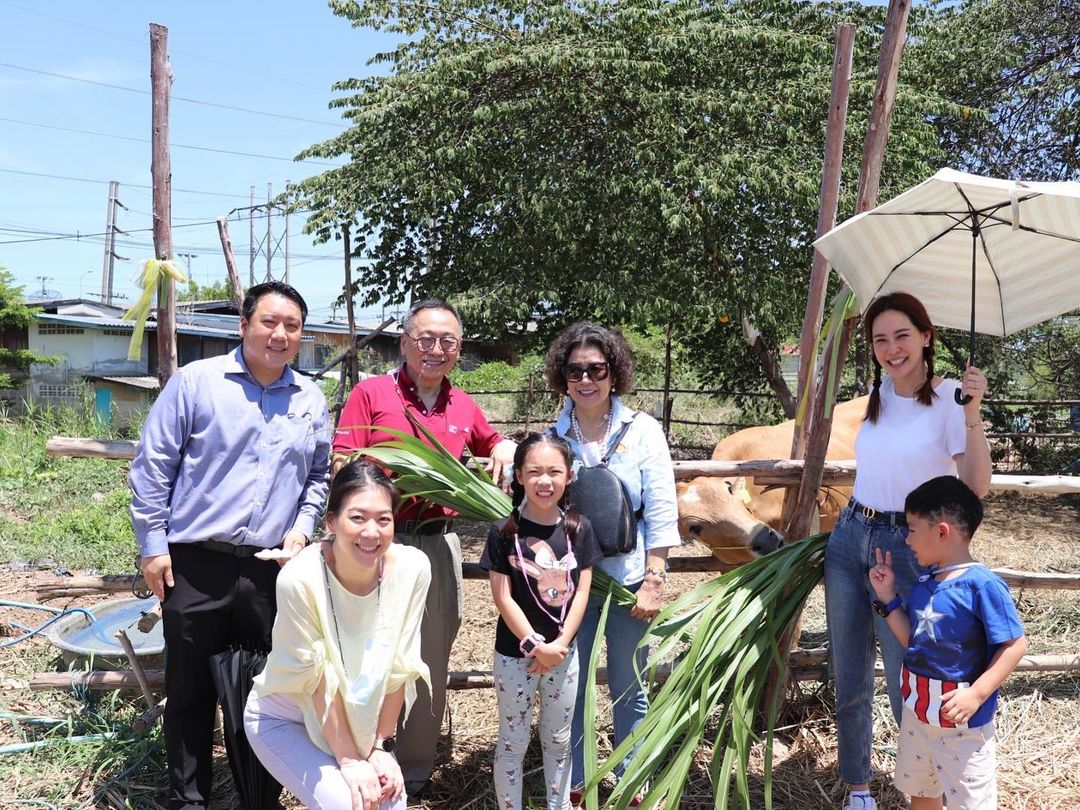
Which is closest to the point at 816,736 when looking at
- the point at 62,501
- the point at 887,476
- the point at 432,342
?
the point at 887,476

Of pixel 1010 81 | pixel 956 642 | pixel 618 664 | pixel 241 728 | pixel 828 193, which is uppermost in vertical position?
pixel 1010 81

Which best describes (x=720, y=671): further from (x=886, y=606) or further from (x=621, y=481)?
(x=621, y=481)

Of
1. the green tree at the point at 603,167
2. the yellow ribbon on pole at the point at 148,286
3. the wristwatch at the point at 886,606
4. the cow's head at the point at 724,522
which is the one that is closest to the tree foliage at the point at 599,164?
the green tree at the point at 603,167

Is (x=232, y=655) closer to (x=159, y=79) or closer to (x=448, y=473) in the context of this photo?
(x=448, y=473)

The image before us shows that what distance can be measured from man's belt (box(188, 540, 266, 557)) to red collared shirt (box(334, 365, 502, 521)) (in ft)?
1.43

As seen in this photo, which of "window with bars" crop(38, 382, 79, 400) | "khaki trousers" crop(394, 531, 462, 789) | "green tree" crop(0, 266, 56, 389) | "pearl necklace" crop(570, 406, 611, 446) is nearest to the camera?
"pearl necklace" crop(570, 406, 611, 446)

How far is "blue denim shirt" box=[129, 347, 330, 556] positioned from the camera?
2.74 metres

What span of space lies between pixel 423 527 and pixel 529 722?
31.8 inches

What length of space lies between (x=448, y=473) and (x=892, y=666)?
155 cm

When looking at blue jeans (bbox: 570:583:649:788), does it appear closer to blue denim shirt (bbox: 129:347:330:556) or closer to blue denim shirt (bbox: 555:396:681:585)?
blue denim shirt (bbox: 555:396:681:585)

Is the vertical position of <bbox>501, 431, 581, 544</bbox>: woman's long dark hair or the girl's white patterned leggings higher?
<bbox>501, 431, 581, 544</bbox>: woman's long dark hair

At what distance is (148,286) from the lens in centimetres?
350

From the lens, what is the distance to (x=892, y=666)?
2.76m

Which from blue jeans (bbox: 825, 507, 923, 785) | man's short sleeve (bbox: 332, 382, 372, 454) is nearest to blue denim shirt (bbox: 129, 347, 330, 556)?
man's short sleeve (bbox: 332, 382, 372, 454)
